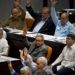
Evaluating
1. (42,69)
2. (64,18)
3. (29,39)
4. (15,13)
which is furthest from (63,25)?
(42,69)

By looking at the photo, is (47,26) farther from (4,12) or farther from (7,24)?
(4,12)

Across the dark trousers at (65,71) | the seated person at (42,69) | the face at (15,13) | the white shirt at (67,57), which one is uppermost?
the face at (15,13)

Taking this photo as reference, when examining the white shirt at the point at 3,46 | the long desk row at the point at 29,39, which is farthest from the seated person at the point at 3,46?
the long desk row at the point at 29,39

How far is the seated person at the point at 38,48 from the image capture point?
642 cm

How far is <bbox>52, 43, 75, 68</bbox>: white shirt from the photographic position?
6141 millimetres

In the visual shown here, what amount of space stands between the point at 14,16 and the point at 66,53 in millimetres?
2618

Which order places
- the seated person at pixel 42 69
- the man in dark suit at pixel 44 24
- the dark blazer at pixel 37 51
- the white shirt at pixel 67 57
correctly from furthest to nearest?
the man in dark suit at pixel 44 24 < the dark blazer at pixel 37 51 < the white shirt at pixel 67 57 < the seated person at pixel 42 69

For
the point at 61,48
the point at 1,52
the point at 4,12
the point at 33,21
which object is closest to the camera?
the point at 61,48

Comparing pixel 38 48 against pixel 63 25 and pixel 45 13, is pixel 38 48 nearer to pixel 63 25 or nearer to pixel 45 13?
pixel 63 25

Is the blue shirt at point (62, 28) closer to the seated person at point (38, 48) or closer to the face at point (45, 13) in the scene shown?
the face at point (45, 13)

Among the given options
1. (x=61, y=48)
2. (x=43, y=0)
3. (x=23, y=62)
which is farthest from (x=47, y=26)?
(x=43, y=0)

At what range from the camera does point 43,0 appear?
13195mm

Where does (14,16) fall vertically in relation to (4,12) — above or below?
above

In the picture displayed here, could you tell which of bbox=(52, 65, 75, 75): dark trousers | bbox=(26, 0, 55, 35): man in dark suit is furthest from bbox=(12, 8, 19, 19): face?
bbox=(52, 65, 75, 75): dark trousers
